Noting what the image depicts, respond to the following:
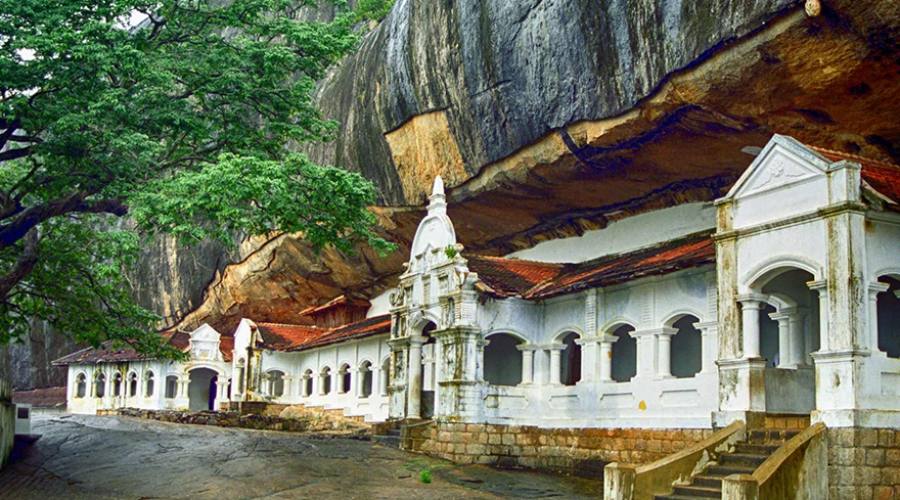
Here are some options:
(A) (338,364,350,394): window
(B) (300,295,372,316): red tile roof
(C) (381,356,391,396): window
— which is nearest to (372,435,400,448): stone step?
(C) (381,356,391,396): window

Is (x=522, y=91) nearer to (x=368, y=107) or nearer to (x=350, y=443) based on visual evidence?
(x=368, y=107)

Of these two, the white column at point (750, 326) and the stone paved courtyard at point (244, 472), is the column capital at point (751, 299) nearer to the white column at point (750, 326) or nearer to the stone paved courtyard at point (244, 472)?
the white column at point (750, 326)

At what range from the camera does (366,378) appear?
33.6 m

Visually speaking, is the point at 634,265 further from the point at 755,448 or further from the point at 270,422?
the point at 270,422

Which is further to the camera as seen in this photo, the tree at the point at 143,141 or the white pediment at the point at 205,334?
the white pediment at the point at 205,334

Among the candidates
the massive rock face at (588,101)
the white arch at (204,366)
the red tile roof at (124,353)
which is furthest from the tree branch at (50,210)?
the white arch at (204,366)

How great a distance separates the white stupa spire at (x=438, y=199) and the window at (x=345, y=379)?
1102 cm

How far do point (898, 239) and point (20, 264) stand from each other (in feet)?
50.8

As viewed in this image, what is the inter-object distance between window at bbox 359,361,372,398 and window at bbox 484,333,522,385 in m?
7.84

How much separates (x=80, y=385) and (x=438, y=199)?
30841 millimetres

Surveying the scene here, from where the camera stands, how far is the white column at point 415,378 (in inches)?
1004

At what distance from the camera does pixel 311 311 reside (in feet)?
131

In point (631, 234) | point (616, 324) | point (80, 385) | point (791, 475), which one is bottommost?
point (791, 475)

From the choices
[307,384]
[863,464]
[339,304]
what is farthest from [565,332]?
[307,384]
